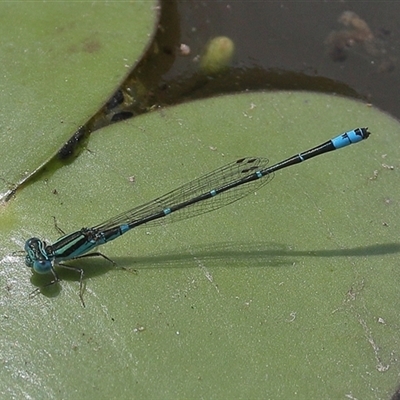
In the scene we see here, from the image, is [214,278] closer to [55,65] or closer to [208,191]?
[208,191]

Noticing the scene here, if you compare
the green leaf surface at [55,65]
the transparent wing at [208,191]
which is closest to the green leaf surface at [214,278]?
the transparent wing at [208,191]

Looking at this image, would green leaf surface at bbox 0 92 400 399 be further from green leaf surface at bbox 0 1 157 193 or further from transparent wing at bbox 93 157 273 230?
green leaf surface at bbox 0 1 157 193

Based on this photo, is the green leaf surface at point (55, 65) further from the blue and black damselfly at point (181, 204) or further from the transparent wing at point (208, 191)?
the transparent wing at point (208, 191)

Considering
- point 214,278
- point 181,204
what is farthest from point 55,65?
point 214,278

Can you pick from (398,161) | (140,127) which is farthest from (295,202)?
(140,127)

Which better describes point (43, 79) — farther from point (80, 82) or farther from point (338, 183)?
point (338, 183)

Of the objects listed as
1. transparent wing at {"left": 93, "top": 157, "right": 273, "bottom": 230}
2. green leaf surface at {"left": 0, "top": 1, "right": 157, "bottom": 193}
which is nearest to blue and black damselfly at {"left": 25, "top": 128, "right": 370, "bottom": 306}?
transparent wing at {"left": 93, "top": 157, "right": 273, "bottom": 230}
